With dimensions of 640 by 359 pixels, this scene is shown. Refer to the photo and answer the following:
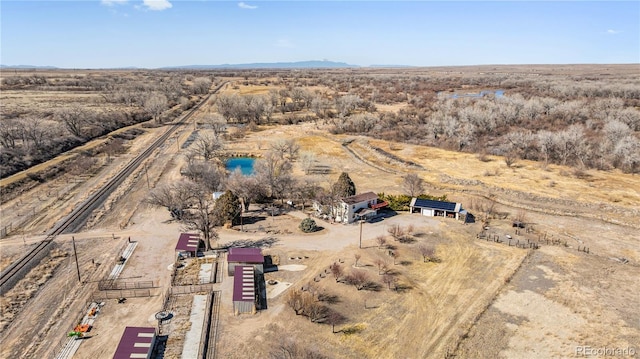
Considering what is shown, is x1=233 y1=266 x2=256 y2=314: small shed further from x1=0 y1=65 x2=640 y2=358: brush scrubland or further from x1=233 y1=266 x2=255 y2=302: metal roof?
x1=0 y1=65 x2=640 y2=358: brush scrubland

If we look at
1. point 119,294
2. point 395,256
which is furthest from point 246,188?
point 395,256

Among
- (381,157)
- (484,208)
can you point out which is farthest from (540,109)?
(484,208)

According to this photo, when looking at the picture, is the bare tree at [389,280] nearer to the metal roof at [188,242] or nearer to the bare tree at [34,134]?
the metal roof at [188,242]

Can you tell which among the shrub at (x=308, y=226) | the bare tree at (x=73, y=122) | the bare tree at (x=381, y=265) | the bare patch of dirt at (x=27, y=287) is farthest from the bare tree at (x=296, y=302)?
the bare tree at (x=73, y=122)

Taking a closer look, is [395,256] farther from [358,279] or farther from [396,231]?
[358,279]

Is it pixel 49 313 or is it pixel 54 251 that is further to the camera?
pixel 54 251

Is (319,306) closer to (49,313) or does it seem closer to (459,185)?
(49,313)
